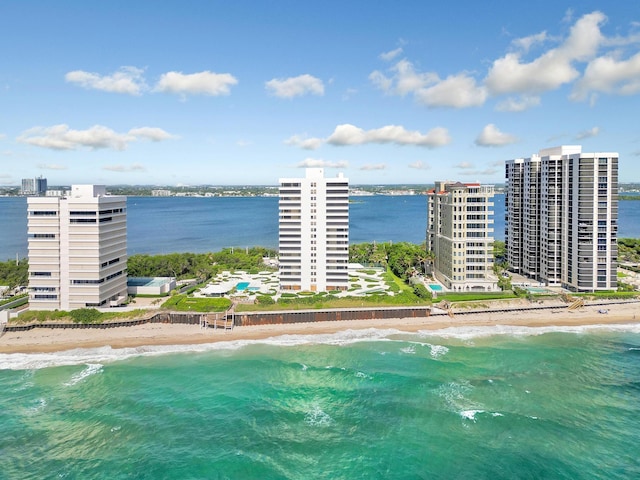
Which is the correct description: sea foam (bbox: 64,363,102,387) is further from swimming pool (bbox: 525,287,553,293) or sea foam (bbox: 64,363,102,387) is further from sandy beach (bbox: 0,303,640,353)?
swimming pool (bbox: 525,287,553,293)

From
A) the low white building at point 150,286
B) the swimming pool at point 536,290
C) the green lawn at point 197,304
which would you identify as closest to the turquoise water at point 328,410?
the green lawn at point 197,304

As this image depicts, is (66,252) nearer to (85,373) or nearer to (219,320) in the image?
(85,373)

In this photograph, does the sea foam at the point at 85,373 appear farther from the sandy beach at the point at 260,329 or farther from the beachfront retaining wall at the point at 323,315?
the beachfront retaining wall at the point at 323,315

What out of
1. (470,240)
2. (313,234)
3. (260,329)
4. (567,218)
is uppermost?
(567,218)

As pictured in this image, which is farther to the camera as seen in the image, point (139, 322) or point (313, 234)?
point (313, 234)

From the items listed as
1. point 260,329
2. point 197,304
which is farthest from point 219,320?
point 260,329

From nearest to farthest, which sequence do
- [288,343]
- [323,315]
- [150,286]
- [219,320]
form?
[288,343] → [219,320] → [323,315] → [150,286]

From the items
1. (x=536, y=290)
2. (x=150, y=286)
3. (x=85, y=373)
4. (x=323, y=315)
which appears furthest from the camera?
(x=536, y=290)
